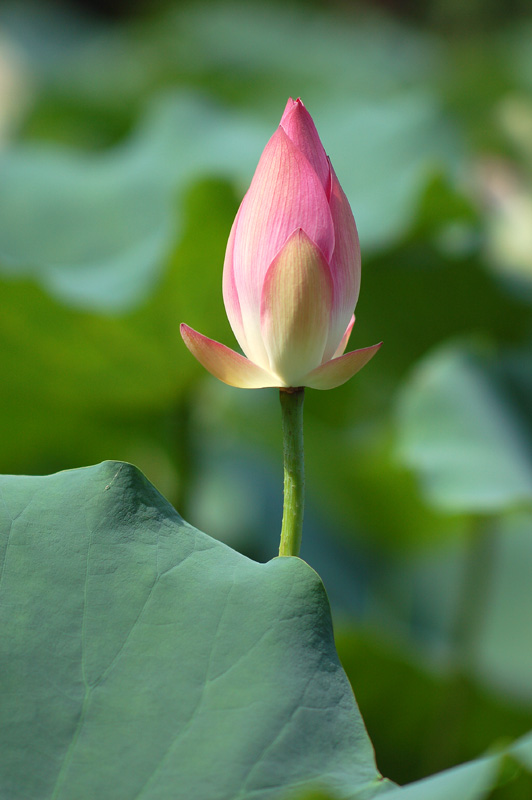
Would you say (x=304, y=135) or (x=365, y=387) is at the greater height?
(x=304, y=135)

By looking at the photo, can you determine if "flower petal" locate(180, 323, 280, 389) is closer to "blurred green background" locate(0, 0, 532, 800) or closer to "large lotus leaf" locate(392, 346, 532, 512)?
"blurred green background" locate(0, 0, 532, 800)

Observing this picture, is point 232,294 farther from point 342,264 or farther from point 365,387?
point 365,387

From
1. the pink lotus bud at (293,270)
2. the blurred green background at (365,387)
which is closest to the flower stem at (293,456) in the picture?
the pink lotus bud at (293,270)

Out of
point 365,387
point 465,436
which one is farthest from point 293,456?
point 365,387

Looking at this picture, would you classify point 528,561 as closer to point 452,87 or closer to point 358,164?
point 358,164

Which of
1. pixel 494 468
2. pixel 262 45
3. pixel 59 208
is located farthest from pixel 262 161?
pixel 262 45

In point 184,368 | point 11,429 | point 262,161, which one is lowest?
point 11,429

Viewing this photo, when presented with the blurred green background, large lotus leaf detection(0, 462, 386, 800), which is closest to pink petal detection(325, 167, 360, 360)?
large lotus leaf detection(0, 462, 386, 800)

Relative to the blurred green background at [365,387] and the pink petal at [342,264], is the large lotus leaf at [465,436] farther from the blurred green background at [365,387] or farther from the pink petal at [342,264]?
the pink petal at [342,264]
